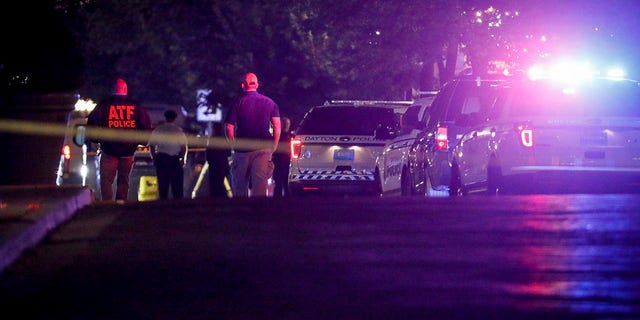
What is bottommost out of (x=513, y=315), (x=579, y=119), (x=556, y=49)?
(x=513, y=315)

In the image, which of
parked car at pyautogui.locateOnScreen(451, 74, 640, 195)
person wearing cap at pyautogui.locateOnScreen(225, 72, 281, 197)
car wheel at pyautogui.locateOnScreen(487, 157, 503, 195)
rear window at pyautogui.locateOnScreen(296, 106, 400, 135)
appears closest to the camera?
parked car at pyautogui.locateOnScreen(451, 74, 640, 195)

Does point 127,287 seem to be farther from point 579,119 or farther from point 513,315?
point 579,119

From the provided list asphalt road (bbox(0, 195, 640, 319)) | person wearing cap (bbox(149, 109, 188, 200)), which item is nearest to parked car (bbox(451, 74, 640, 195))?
asphalt road (bbox(0, 195, 640, 319))

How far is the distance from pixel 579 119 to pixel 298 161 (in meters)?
8.15

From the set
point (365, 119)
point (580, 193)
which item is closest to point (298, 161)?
point (365, 119)

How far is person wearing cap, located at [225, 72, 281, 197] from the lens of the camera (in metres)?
17.1

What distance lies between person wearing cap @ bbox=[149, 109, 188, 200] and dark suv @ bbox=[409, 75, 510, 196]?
383cm

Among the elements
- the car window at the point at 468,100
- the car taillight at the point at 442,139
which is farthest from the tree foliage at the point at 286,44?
the car taillight at the point at 442,139

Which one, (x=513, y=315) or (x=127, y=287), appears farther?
(x=127, y=287)

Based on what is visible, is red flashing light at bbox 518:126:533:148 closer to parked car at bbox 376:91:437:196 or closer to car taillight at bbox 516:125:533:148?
car taillight at bbox 516:125:533:148

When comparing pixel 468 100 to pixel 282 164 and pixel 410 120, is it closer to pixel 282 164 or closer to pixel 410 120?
pixel 410 120

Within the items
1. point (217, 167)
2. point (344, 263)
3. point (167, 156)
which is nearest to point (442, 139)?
point (167, 156)

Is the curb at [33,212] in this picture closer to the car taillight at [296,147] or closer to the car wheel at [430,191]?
the car wheel at [430,191]

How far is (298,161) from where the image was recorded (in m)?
22.8
